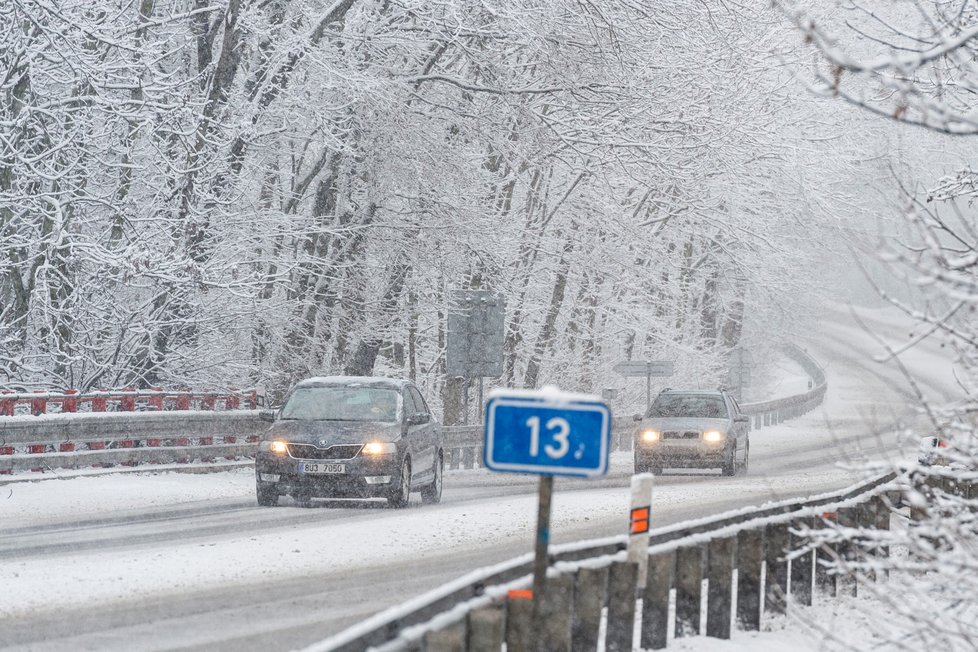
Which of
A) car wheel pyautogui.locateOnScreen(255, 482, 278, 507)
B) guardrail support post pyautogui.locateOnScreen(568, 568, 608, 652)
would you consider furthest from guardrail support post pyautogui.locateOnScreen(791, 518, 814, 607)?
car wheel pyautogui.locateOnScreen(255, 482, 278, 507)

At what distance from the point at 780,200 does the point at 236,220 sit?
22.7 metres

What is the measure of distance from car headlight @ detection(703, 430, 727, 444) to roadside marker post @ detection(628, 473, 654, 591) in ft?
62.8

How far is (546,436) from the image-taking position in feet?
22.5

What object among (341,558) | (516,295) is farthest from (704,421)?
(341,558)

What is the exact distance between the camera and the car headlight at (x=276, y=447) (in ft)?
63.2

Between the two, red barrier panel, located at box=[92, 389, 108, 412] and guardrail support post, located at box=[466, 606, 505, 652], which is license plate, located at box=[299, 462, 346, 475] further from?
guardrail support post, located at box=[466, 606, 505, 652]

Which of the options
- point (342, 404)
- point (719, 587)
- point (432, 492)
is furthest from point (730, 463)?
point (719, 587)

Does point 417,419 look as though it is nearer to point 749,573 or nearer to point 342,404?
point 342,404

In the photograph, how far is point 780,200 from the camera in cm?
4559

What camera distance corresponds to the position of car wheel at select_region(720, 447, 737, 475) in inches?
1128

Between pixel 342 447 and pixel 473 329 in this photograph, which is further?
pixel 473 329

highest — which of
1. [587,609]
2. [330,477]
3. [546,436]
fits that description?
[546,436]

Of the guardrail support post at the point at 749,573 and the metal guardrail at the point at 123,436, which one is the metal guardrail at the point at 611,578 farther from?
the metal guardrail at the point at 123,436

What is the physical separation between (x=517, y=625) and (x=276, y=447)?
12.3m
